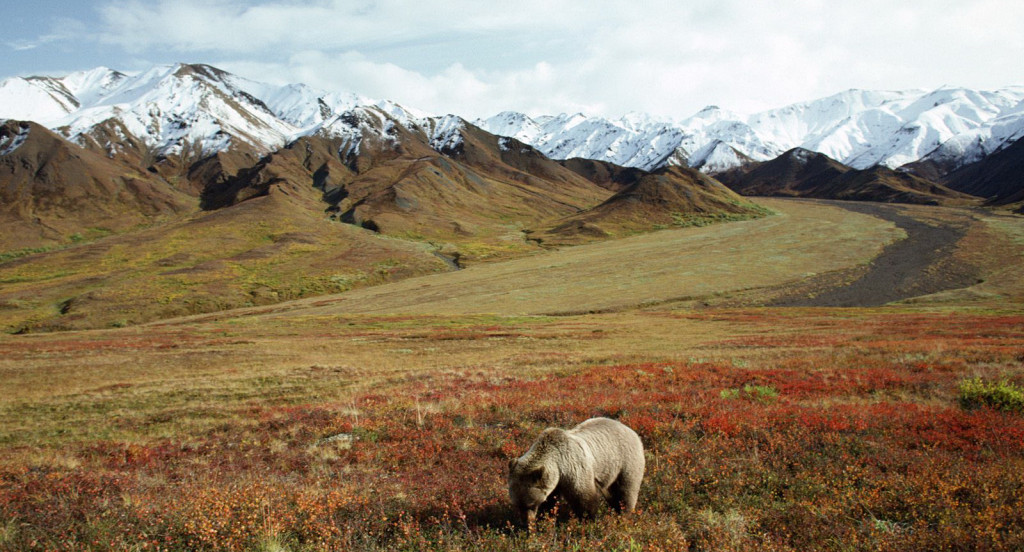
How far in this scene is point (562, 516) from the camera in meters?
6.97

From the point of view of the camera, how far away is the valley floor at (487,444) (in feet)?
21.0

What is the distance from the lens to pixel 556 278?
91.0 meters

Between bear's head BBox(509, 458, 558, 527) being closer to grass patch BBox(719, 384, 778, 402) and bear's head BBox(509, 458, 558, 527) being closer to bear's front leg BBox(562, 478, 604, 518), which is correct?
bear's front leg BBox(562, 478, 604, 518)

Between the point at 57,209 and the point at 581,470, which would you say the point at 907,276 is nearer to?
the point at 581,470

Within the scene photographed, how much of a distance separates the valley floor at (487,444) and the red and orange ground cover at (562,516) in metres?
0.05

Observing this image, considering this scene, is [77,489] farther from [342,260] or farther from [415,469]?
[342,260]

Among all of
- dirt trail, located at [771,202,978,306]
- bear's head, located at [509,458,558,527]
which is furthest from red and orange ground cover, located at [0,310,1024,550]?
dirt trail, located at [771,202,978,306]

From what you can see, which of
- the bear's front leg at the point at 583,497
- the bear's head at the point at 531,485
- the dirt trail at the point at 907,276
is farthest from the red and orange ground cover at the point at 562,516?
the dirt trail at the point at 907,276

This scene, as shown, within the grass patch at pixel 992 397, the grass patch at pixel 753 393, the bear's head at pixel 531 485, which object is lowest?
the grass patch at pixel 753 393

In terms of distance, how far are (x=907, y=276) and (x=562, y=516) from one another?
9882cm

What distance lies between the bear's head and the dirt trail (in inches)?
2772

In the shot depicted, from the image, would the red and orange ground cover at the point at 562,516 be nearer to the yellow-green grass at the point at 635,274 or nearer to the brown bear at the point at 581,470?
the brown bear at the point at 581,470

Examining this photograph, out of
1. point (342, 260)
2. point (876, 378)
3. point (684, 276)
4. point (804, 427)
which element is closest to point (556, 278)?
point (684, 276)

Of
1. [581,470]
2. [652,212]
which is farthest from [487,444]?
[652,212]
